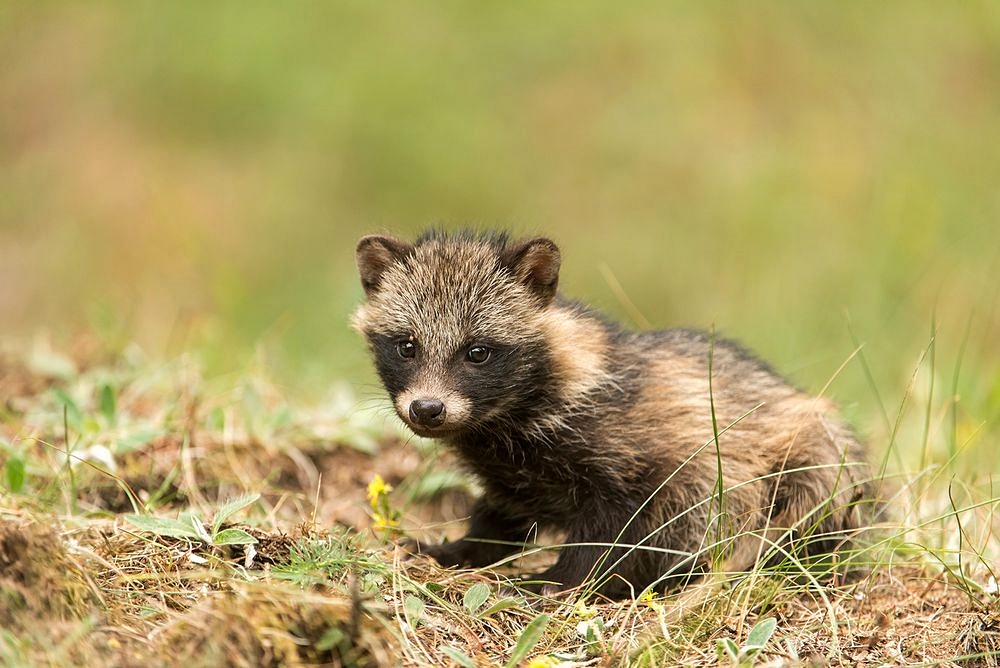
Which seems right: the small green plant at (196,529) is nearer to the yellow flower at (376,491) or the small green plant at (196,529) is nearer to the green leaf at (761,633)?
the yellow flower at (376,491)

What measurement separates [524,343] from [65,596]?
8.99 ft

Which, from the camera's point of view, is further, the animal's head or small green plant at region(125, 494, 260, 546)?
the animal's head

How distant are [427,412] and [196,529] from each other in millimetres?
1270

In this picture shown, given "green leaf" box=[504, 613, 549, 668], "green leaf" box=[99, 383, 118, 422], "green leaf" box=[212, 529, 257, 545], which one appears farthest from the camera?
"green leaf" box=[99, 383, 118, 422]

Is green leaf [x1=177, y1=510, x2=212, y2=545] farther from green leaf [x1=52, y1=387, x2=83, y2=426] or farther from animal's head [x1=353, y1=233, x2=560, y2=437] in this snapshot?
green leaf [x1=52, y1=387, x2=83, y2=426]

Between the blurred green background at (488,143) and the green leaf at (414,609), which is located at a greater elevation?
the blurred green background at (488,143)

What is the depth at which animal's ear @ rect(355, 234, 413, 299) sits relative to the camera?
6.43 meters

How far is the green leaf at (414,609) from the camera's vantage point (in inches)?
186

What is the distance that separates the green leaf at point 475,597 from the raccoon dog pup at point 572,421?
78 centimetres

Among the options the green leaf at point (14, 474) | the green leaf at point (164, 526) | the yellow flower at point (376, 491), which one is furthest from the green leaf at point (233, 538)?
the green leaf at point (14, 474)

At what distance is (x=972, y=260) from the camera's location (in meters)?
12.8

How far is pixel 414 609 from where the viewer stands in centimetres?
476

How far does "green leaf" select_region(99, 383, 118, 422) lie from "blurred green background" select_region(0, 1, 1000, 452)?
6056 millimetres

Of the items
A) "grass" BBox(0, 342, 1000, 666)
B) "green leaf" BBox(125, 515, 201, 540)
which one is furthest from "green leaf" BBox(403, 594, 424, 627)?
"green leaf" BBox(125, 515, 201, 540)
